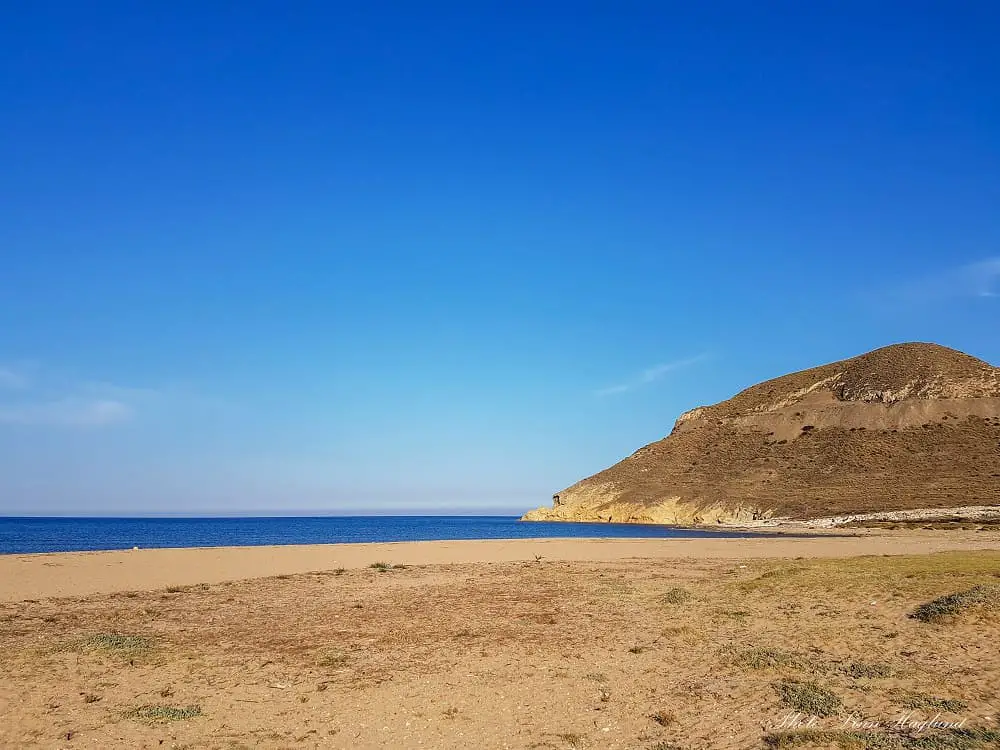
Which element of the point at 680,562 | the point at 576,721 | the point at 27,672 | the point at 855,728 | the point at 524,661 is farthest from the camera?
the point at 680,562

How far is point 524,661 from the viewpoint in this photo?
12.0m

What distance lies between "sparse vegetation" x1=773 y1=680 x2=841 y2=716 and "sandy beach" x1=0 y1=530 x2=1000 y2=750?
40 mm

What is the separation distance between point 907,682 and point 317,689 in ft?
26.4

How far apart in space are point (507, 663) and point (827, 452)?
336ft

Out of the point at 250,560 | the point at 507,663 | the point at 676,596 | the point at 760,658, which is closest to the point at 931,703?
the point at 760,658

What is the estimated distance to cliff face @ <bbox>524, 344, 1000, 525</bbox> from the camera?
87062mm

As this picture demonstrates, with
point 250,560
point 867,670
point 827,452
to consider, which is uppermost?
point 827,452

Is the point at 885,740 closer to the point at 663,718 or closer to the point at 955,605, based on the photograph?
the point at 663,718

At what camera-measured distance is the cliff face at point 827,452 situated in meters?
87.1

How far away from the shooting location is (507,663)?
11883 mm

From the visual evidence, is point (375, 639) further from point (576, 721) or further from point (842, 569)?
point (842, 569)

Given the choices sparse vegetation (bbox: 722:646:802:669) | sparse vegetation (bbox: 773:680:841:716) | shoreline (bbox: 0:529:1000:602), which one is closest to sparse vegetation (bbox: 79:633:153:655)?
shoreline (bbox: 0:529:1000:602)

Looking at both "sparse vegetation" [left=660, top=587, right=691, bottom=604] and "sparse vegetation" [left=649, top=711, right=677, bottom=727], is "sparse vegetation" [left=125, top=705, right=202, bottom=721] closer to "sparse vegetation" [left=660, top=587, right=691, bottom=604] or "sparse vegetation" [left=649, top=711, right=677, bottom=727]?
"sparse vegetation" [left=649, top=711, right=677, bottom=727]

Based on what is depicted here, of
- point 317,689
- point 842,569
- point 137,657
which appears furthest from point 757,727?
point 842,569
